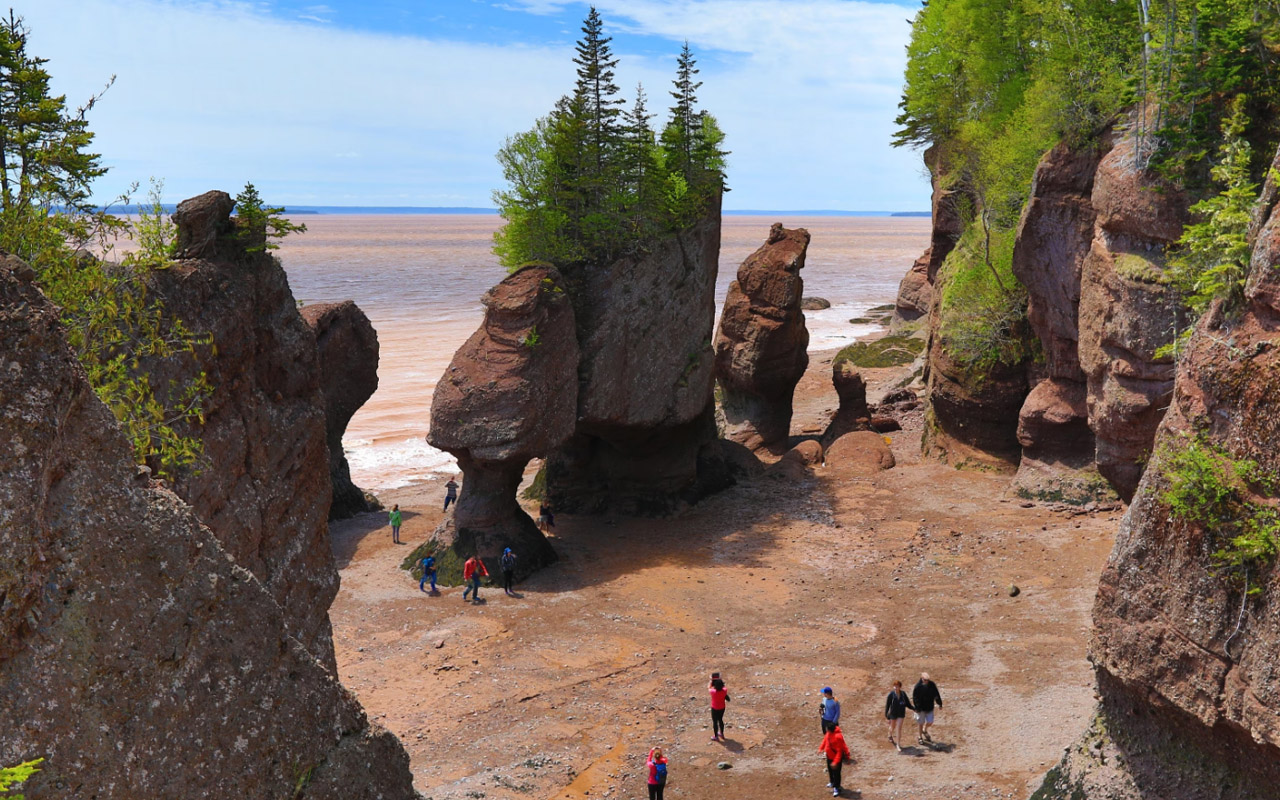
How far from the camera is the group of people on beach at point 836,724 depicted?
16.3 metres

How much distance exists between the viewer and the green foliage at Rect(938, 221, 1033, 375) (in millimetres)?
34500

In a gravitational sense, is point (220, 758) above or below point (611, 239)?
below

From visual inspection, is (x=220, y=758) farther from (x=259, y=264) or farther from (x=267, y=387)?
(x=259, y=264)

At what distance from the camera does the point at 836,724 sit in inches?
678

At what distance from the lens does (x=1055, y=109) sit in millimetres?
29141

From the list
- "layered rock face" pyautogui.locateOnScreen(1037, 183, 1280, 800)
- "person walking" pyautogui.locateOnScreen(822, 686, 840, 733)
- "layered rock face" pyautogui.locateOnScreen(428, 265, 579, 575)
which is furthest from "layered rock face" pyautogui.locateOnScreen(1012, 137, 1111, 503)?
"layered rock face" pyautogui.locateOnScreen(1037, 183, 1280, 800)

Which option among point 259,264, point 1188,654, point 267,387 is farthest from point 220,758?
point 1188,654

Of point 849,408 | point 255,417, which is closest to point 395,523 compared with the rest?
point 255,417

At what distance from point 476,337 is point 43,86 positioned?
18671 millimetres

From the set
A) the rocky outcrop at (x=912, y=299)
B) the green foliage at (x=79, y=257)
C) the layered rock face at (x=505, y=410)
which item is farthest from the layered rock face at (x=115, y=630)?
the rocky outcrop at (x=912, y=299)

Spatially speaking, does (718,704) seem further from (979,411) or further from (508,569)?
(979,411)

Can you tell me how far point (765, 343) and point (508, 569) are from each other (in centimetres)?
1766

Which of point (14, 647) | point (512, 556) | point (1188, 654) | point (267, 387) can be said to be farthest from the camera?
point (512, 556)

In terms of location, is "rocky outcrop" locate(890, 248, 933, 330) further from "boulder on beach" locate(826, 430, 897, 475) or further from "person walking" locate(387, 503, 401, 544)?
"person walking" locate(387, 503, 401, 544)
